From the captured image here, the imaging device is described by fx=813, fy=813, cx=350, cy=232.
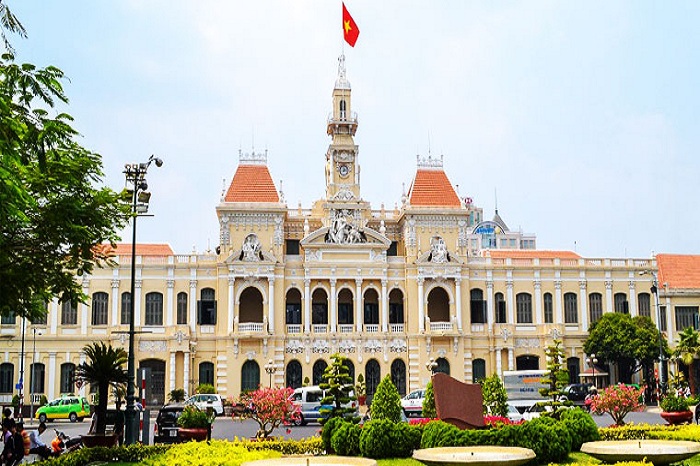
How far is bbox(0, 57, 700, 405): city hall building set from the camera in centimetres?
4866

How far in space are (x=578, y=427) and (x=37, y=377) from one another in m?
37.7

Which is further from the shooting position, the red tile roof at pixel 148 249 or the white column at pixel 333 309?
the red tile roof at pixel 148 249

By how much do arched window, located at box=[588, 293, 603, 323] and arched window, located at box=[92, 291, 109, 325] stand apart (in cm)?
3063

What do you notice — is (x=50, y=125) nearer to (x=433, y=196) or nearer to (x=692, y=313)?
(x=433, y=196)

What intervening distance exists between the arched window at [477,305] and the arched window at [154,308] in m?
19.4

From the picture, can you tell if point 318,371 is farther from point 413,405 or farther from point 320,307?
point 413,405

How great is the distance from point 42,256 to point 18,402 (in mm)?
28553

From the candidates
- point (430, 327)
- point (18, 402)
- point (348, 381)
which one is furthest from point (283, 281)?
point (348, 381)

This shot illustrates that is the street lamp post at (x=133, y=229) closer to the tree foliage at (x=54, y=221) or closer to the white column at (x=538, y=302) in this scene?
the tree foliage at (x=54, y=221)

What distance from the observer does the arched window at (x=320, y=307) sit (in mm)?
51812

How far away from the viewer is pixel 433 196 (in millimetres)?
53375

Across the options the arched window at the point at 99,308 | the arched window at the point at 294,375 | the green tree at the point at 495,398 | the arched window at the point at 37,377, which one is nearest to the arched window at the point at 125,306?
the arched window at the point at 99,308

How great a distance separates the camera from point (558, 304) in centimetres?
5253

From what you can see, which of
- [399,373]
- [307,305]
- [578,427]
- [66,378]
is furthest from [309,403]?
[578,427]
